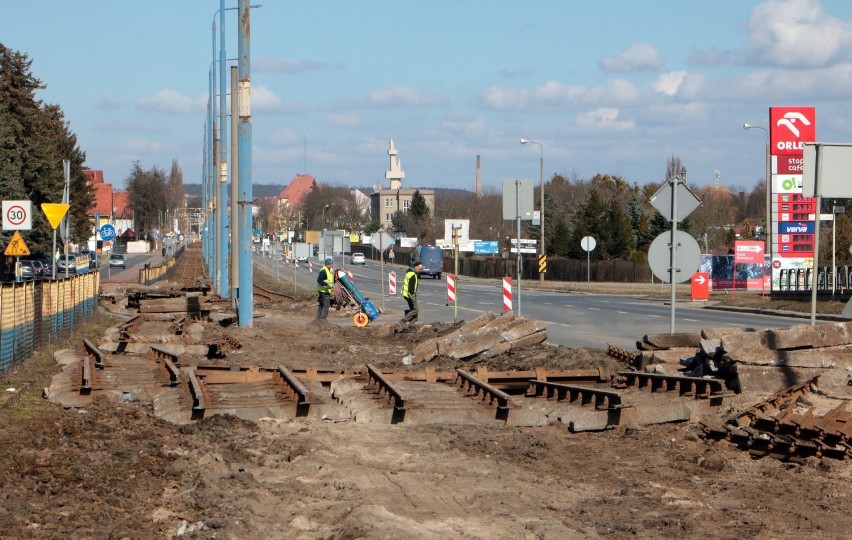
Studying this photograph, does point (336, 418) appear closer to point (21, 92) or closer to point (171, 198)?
point (21, 92)

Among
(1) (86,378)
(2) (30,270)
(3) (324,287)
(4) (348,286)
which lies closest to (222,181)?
(4) (348,286)

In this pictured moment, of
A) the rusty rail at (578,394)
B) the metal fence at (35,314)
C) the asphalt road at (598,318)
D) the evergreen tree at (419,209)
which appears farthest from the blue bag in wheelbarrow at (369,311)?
the evergreen tree at (419,209)

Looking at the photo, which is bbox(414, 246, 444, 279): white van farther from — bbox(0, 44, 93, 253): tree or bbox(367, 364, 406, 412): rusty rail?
bbox(367, 364, 406, 412): rusty rail

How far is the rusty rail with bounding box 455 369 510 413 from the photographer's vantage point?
12438 mm

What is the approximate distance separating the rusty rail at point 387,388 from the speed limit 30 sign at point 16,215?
16028 mm

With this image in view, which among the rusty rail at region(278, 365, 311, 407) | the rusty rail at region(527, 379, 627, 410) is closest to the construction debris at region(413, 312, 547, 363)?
the rusty rail at region(527, 379, 627, 410)

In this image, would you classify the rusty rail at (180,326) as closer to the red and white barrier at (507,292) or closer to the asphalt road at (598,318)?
the asphalt road at (598,318)

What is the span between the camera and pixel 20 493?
25.9 ft

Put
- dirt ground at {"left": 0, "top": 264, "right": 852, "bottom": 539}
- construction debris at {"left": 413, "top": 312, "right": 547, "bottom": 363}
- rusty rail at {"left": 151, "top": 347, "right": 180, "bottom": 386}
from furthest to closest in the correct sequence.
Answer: construction debris at {"left": 413, "top": 312, "right": 547, "bottom": 363} → rusty rail at {"left": 151, "top": 347, "right": 180, "bottom": 386} → dirt ground at {"left": 0, "top": 264, "right": 852, "bottom": 539}

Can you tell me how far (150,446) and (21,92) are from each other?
67546mm

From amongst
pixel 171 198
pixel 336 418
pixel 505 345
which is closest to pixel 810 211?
A: pixel 505 345

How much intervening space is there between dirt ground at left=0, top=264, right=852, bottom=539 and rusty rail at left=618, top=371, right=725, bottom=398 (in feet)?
1.94

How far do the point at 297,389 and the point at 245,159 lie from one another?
15912 mm

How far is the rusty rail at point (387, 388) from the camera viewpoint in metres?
12.4
